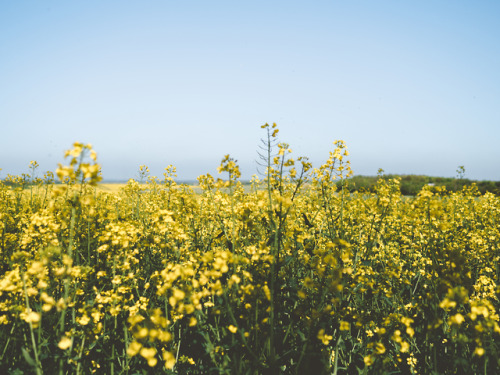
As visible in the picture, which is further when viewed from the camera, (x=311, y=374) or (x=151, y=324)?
(x=311, y=374)

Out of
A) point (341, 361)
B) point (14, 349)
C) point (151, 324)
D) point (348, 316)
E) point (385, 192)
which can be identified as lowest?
point (341, 361)

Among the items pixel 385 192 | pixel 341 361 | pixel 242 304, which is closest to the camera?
pixel 242 304

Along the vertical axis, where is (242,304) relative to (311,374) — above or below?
above

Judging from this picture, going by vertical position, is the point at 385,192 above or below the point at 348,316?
above

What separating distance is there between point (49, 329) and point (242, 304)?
203 cm

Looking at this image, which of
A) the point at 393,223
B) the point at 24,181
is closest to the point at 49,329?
the point at 24,181

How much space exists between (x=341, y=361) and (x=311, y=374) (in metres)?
0.64

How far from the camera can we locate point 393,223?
18.2ft

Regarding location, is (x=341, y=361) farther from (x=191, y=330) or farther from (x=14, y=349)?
(x=14, y=349)

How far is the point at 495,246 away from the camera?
4703 millimetres

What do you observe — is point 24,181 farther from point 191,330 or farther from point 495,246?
point 495,246

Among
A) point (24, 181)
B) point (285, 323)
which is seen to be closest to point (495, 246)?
point (285, 323)

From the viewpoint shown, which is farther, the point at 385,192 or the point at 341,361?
the point at 385,192

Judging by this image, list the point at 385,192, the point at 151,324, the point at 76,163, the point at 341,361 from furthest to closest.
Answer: the point at 385,192 < the point at 341,361 < the point at 76,163 < the point at 151,324
